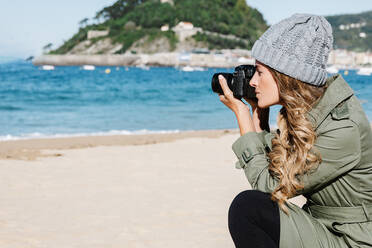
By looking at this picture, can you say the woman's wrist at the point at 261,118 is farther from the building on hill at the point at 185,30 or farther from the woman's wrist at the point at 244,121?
the building on hill at the point at 185,30

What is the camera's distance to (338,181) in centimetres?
155

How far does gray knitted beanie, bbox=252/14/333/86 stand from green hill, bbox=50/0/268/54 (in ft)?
251

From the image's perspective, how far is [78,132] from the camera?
31.9ft

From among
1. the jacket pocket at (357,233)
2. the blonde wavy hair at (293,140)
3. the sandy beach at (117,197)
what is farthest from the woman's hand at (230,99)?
the sandy beach at (117,197)

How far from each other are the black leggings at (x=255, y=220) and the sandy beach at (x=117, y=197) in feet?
3.87

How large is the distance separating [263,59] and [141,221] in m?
1.88

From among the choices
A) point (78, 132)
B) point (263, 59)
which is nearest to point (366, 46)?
point (78, 132)

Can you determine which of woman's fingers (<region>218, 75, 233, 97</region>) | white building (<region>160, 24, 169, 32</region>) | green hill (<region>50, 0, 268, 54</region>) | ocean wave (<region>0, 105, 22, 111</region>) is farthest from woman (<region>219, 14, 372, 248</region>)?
white building (<region>160, 24, 169, 32</region>)

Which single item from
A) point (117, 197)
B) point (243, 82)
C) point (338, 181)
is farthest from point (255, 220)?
point (117, 197)

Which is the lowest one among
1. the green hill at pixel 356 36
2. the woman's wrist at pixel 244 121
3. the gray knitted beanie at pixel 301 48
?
the green hill at pixel 356 36

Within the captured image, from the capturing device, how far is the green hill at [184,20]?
79688 millimetres

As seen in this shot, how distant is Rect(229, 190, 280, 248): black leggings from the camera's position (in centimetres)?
157

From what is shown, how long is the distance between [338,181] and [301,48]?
1.45ft

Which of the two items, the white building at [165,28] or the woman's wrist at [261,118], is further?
the white building at [165,28]
